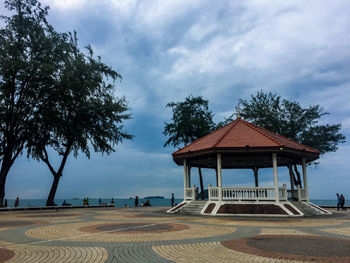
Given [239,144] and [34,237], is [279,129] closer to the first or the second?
[239,144]

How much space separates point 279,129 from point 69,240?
111ft

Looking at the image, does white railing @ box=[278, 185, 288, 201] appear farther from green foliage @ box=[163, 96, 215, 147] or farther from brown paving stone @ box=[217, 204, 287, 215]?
green foliage @ box=[163, 96, 215, 147]

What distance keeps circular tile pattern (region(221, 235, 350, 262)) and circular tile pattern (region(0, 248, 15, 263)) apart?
18.0ft

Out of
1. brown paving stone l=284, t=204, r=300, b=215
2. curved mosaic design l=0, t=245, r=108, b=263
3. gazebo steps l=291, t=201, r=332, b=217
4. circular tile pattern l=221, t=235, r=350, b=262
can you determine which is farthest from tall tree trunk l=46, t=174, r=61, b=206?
circular tile pattern l=221, t=235, r=350, b=262

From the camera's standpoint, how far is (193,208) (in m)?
21.2

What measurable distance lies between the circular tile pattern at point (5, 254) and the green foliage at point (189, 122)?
32.8 m

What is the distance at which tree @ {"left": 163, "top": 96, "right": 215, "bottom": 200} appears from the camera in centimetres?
3978

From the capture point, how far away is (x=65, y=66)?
102 ft

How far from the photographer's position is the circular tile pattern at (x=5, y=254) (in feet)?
20.5

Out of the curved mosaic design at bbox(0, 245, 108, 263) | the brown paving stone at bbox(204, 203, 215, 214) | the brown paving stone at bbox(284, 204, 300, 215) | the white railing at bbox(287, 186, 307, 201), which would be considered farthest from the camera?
the white railing at bbox(287, 186, 307, 201)

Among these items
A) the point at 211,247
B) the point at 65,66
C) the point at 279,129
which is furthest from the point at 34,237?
the point at 279,129

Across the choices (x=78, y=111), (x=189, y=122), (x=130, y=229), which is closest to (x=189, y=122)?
(x=189, y=122)

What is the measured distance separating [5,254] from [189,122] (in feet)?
111

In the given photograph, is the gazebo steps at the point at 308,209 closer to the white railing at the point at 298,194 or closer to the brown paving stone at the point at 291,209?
the white railing at the point at 298,194
